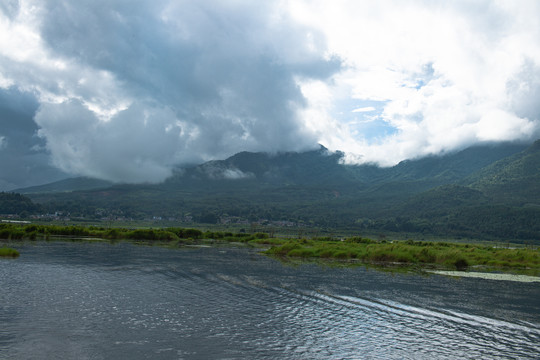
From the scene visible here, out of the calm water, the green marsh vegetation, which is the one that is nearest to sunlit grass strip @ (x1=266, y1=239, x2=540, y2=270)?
the green marsh vegetation

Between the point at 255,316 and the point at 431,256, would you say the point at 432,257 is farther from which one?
the point at 255,316

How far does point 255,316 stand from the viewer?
73.1 feet

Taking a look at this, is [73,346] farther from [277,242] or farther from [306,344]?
[277,242]

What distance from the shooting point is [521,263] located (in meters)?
55.6

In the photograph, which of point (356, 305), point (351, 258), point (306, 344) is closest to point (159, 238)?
point (351, 258)

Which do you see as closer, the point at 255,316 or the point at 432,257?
the point at 255,316

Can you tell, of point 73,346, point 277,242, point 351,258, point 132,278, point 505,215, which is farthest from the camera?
point 505,215

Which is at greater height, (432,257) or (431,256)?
(431,256)

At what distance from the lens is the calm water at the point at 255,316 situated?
55.5 ft

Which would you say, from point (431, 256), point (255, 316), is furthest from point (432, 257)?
point (255, 316)

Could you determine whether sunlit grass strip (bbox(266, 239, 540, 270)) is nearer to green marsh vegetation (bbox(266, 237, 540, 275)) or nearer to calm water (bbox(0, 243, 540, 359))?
green marsh vegetation (bbox(266, 237, 540, 275))

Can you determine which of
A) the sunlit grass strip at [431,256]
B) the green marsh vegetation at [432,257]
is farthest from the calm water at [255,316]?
the sunlit grass strip at [431,256]

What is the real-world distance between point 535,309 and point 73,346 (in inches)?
1082

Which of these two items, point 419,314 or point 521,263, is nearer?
point 419,314
